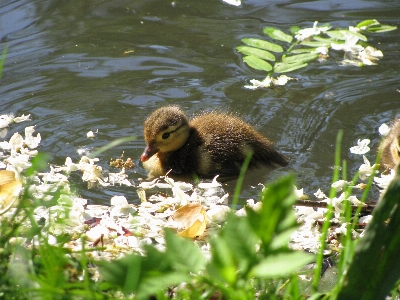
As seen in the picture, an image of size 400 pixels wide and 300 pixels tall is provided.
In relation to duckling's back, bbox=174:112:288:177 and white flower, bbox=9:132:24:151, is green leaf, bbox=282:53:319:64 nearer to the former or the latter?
duckling's back, bbox=174:112:288:177

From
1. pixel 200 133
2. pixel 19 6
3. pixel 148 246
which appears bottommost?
pixel 200 133

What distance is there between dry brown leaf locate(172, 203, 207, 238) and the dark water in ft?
3.54

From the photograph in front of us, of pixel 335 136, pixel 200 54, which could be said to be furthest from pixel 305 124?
pixel 200 54

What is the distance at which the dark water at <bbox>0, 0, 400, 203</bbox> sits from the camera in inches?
169

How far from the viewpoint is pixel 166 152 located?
13.8ft

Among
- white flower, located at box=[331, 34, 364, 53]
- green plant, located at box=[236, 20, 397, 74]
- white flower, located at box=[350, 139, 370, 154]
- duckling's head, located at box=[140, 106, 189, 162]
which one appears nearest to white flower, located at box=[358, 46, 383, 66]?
green plant, located at box=[236, 20, 397, 74]

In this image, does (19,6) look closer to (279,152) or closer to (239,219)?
(279,152)

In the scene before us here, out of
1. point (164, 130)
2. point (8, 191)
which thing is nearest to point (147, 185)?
point (164, 130)

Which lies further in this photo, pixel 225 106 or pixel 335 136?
pixel 225 106

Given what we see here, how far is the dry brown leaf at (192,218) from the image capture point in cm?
246

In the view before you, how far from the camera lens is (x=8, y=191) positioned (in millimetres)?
2412

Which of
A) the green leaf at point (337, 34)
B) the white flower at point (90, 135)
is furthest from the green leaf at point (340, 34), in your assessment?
the white flower at point (90, 135)

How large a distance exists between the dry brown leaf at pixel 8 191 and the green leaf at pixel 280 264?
1147 mm

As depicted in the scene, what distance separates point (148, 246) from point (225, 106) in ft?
11.3
